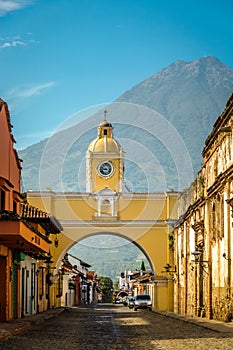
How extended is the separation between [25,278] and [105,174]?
73.1ft

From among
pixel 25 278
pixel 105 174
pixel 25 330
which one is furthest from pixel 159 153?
pixel 25 330

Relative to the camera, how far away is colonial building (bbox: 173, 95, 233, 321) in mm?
24594

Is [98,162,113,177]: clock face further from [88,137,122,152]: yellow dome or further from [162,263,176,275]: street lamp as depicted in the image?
[162,263,176,275]: street lamp

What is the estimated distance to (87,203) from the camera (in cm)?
5216

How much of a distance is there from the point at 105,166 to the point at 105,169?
240 millimetres

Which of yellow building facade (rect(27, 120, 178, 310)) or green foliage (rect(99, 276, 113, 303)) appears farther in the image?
green foliage (rect(99, 276, 113, 303))

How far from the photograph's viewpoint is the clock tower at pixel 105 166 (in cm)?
5459

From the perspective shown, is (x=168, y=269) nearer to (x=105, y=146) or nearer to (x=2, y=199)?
(x=105, y=146)

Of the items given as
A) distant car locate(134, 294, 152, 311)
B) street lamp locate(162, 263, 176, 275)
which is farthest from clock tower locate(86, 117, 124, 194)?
distant car locate(134, 294, 152, 311)

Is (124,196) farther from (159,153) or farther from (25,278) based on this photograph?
(159,153)

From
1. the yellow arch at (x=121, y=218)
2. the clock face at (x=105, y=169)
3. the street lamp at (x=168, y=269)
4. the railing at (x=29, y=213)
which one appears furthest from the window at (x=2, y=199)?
the clock face at (x=105, y=169)

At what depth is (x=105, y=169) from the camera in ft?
181

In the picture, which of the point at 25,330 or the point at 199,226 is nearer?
the point at 25,330

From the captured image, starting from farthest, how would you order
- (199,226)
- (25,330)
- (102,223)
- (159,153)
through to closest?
1. (159,153)
2. (102,223)
3. (199,226)
4. (25,330)
